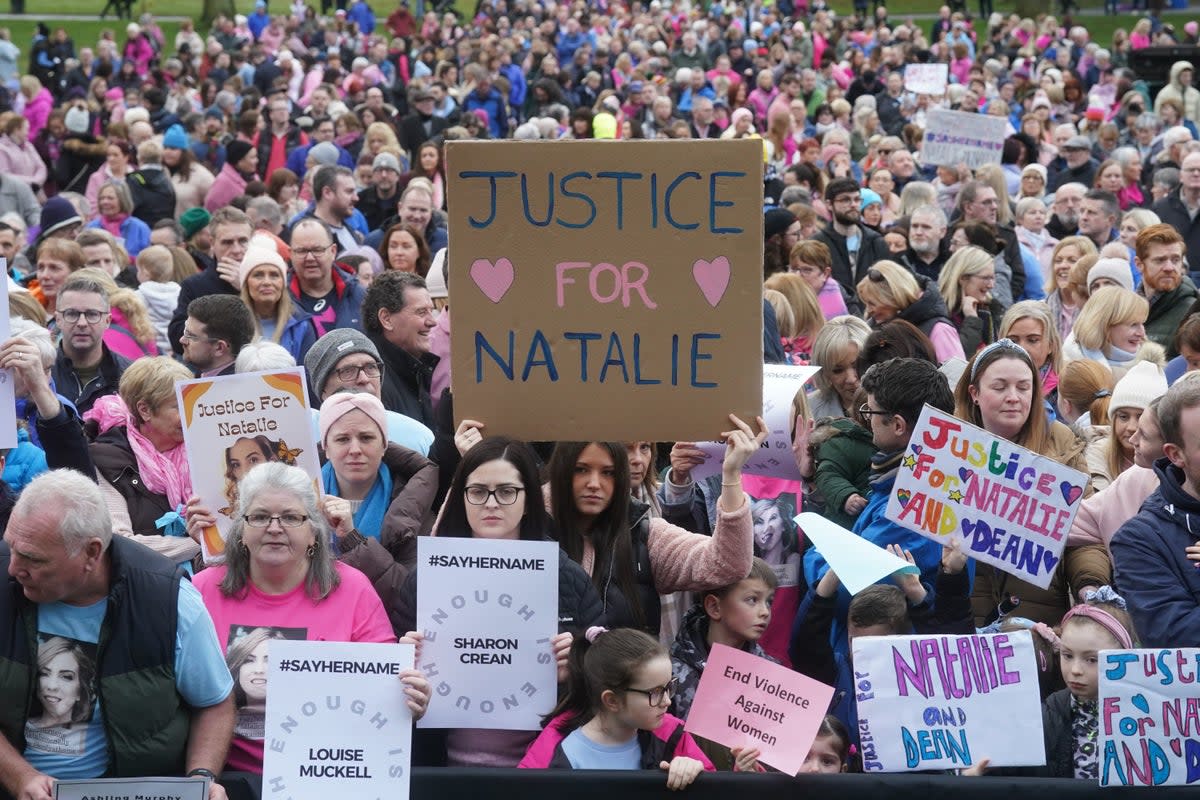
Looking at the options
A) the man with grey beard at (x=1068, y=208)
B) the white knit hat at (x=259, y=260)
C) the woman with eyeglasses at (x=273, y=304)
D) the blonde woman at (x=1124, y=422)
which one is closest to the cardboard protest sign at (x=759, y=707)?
the blonde woman at (x=1124, y=422)

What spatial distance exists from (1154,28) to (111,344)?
2865 centimetres

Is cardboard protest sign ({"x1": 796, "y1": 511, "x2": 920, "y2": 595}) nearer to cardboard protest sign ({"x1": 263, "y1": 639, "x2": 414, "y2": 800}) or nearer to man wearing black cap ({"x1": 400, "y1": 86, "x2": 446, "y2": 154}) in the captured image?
cardboard protest sign ({"x1": 263, "y1": 639, "x2": 414, "y2": 800})

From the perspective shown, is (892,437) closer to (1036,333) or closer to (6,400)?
(1036,333)

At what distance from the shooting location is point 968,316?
9.00 m

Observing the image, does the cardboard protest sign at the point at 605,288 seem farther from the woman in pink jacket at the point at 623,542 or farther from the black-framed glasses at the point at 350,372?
the black-framed glasses at the point at 350,372

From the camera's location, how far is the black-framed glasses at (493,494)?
477 cm

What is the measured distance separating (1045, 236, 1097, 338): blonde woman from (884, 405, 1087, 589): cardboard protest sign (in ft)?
14.8

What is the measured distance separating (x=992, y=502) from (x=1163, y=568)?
2.09 ft

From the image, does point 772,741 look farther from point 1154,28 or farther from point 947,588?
point 1154,28

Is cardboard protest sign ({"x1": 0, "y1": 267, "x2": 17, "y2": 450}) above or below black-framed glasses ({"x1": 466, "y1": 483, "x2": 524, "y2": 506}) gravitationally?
above

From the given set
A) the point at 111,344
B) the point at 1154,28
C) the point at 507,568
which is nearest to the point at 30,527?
the point at 507,568

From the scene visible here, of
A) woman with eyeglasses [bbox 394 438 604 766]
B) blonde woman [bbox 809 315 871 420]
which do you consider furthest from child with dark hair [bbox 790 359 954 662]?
blonde woman [bbox 809 315 871 420]

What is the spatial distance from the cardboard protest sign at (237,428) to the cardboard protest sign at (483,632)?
1052mm

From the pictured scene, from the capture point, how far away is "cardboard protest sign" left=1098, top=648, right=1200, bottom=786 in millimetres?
4281
